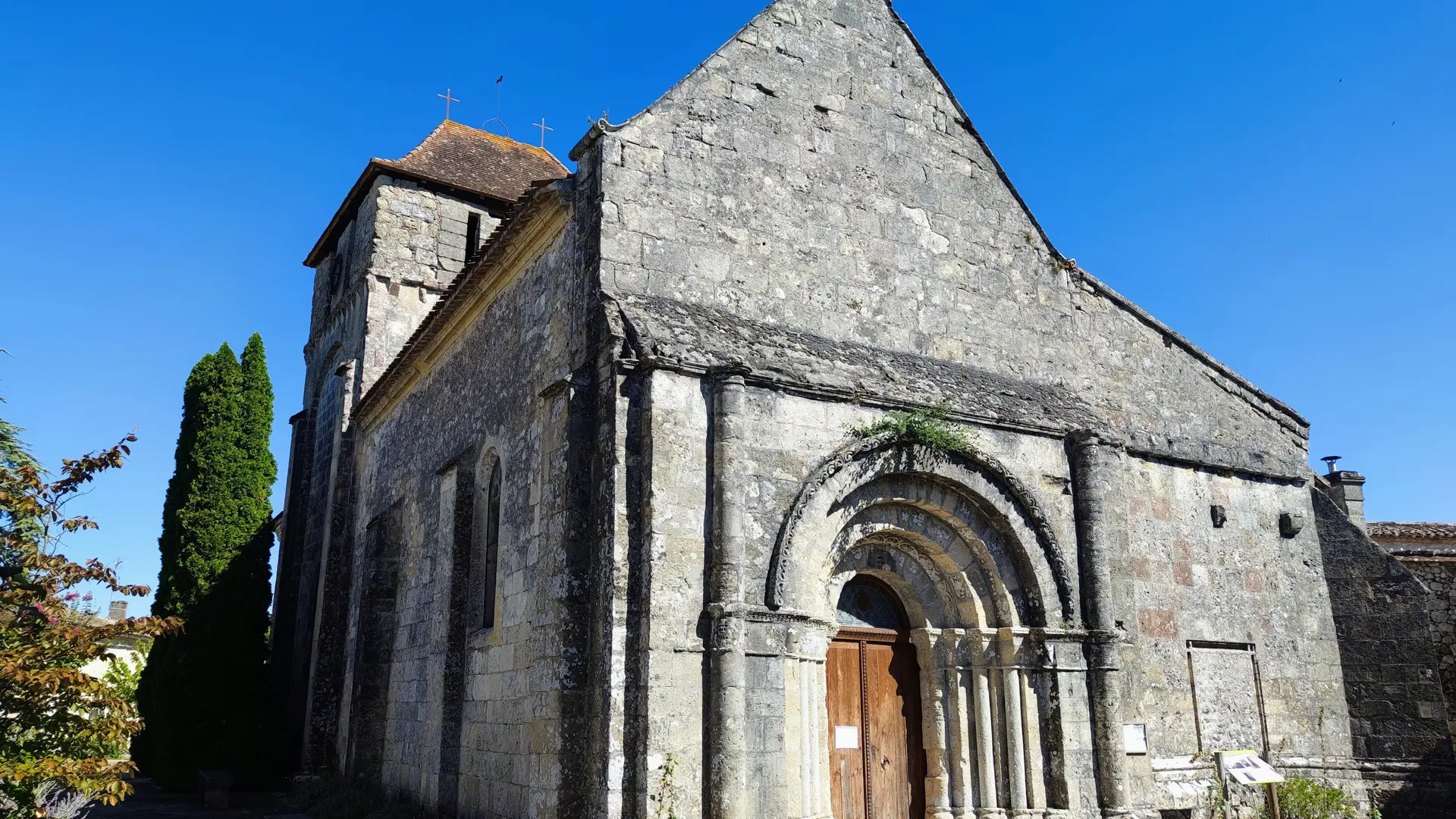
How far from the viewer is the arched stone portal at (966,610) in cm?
836

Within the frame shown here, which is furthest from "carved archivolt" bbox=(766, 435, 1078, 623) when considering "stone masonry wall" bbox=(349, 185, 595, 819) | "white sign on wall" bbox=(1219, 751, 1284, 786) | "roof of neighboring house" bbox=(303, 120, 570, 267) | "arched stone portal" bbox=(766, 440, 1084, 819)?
"roof of neighboring house" bbox=(303, 120, 570, 267)

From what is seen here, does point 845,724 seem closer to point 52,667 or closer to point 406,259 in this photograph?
point 52,667

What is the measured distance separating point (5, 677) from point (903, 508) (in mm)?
6735

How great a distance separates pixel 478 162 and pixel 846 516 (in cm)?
1293

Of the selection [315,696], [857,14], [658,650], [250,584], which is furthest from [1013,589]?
[250,584]

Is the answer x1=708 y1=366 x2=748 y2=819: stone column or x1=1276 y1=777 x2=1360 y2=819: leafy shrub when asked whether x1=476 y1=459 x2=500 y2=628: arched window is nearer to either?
x1=708 y1=366 x2=748 y2=819: stone column

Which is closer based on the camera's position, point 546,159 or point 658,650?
point 658,650

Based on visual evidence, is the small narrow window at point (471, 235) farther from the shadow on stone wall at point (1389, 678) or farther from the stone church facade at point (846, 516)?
the shadow on stone wall at point (1389, 678)

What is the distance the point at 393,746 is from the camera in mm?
12359

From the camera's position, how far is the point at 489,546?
34.3 ft

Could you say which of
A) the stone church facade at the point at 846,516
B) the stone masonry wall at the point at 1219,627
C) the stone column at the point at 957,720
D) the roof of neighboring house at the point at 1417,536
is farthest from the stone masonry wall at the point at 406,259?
the roof of neighboring house at the point at 1417,536

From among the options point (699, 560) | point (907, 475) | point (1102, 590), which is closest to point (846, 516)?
point (907, 475)

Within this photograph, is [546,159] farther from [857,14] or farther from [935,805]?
[935,805]

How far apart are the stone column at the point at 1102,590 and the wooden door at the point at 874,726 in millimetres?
1508
